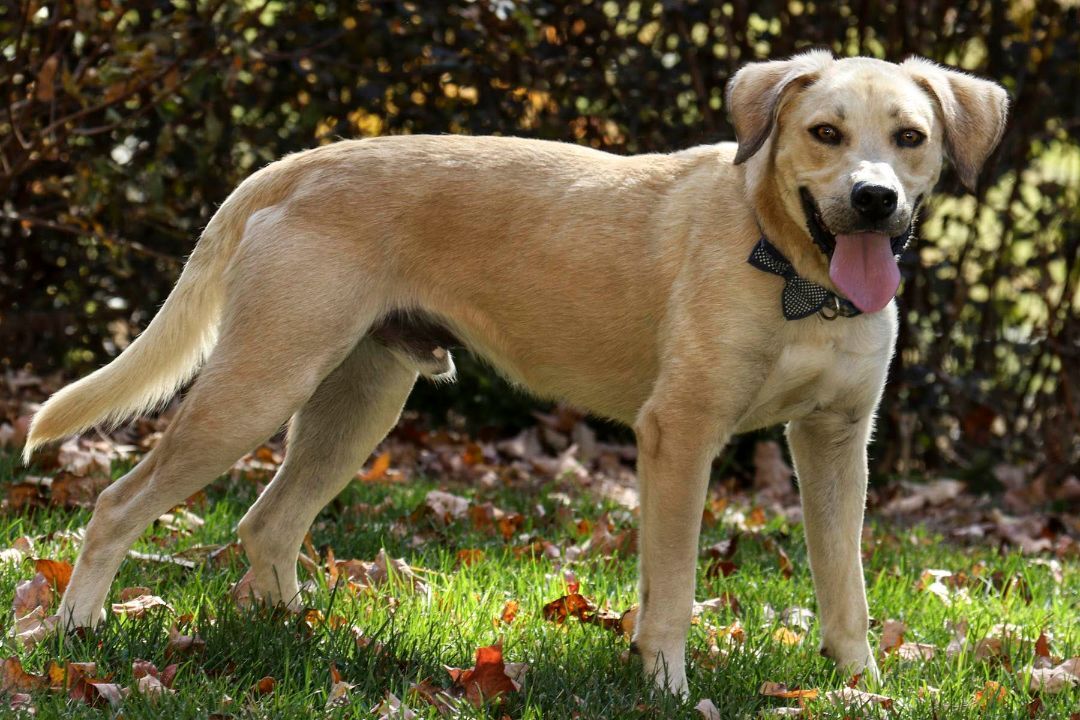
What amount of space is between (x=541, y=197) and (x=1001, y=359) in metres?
4.39

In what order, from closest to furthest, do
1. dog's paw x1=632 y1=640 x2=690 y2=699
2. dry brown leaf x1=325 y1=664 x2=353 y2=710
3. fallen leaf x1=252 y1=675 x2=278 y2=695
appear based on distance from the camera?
dry brown leaf x1=325 y1=664 x2=353 y2=710 → fallen leaf x1=252 y1=675 x2=278 y2=695 → dog's paw x1=632 y1=640 x2=690 y2=699

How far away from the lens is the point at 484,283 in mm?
3992

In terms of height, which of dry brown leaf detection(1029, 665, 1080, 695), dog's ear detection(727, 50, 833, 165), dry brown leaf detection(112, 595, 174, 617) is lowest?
dry brown leaf detection(1029, 665, 1080, 695)

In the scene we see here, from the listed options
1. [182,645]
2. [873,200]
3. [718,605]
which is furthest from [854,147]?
[182,645]

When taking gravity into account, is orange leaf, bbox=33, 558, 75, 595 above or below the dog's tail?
below

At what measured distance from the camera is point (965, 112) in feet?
12.5

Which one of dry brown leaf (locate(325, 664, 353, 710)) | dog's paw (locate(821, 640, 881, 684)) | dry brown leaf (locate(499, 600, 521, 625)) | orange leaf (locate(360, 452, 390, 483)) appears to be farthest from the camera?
orange leaf (locate(360, 452, 390, 483))

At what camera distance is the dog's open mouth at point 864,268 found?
11.8ft

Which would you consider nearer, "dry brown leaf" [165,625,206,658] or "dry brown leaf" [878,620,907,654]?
"dry brown leaf" [165,625,206,658]

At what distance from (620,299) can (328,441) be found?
3.45 feet

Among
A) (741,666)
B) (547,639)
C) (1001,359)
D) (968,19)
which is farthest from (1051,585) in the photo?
(968,19)

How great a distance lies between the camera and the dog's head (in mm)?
3555

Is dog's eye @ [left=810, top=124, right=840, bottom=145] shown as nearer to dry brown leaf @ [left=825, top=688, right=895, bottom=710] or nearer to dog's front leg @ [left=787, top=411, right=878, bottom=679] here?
dog's front leg @ [left=787, top=411, right=878, bottom=679]

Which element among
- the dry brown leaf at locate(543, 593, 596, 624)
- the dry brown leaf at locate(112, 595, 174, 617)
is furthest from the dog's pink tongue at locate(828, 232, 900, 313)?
the dry brown leaf at locate(112, 595, 174, 617)
